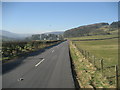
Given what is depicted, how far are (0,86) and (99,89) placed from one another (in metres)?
4.95

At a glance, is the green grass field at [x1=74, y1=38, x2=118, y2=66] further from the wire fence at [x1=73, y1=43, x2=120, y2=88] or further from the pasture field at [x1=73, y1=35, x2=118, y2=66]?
the wire fence at [x1=73, y1=43, x2=120, y2=88]

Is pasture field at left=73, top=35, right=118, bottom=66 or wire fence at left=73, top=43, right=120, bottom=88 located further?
pasture field at left=73, top=35, right=118, bottom=66

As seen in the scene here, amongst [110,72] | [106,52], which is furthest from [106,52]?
[110,72]

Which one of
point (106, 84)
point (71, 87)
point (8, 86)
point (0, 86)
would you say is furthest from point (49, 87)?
point (106, 84)

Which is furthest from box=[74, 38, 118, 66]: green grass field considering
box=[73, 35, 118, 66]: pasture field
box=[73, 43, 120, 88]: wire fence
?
box=[73, 43, 120, 88]: wire fence

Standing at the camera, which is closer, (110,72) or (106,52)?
(110,72)

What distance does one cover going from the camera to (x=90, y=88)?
7.64 metres

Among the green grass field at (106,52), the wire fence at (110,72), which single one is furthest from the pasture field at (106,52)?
the wire fence at (110,72)

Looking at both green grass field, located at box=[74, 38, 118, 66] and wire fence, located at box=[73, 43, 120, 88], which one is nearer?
wire fence, located at box=[73, 43, 120, 88]

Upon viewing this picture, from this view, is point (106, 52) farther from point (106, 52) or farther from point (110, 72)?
point (110, 72)

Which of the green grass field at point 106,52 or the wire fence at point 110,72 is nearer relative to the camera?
the wire fence at point 110,72

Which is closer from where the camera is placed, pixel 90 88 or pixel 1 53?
pixel 90 88

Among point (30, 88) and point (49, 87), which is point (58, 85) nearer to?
point (49, 87)

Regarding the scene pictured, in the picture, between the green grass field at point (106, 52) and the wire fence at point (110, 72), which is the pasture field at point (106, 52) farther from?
the wire fence at point (110, 72)
